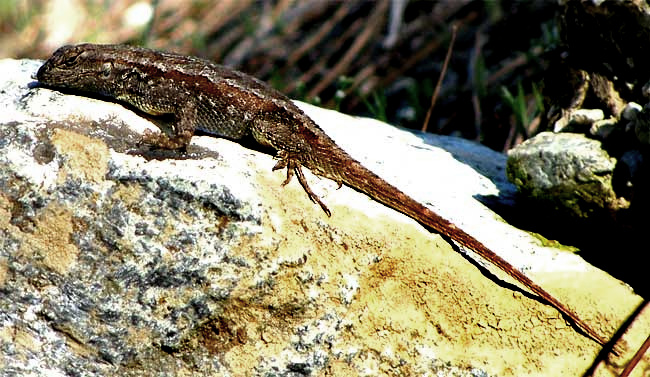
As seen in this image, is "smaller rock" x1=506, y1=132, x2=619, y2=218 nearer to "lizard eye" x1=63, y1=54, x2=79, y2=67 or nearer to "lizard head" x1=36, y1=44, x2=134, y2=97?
"lizard head" x1=36, y1=44, x2=134, y2=97

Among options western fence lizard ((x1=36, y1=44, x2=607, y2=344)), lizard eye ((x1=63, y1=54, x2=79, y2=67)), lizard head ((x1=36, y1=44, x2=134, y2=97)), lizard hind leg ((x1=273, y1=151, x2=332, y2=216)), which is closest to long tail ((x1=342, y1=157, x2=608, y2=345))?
western fence lizard ((x1=36, y1=44, x2=607, y2=344))

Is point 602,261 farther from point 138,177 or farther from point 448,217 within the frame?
point 138,177

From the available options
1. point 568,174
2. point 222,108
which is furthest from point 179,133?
point 568,174

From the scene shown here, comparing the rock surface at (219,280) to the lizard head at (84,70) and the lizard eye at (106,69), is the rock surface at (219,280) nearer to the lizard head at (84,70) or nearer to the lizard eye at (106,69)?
the lizard head at (84,70)

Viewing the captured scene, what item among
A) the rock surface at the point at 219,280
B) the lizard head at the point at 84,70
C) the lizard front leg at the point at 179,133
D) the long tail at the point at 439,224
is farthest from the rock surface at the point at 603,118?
the lizard head at the point at 84,70

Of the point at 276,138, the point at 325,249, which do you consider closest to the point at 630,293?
the point at 325,249
